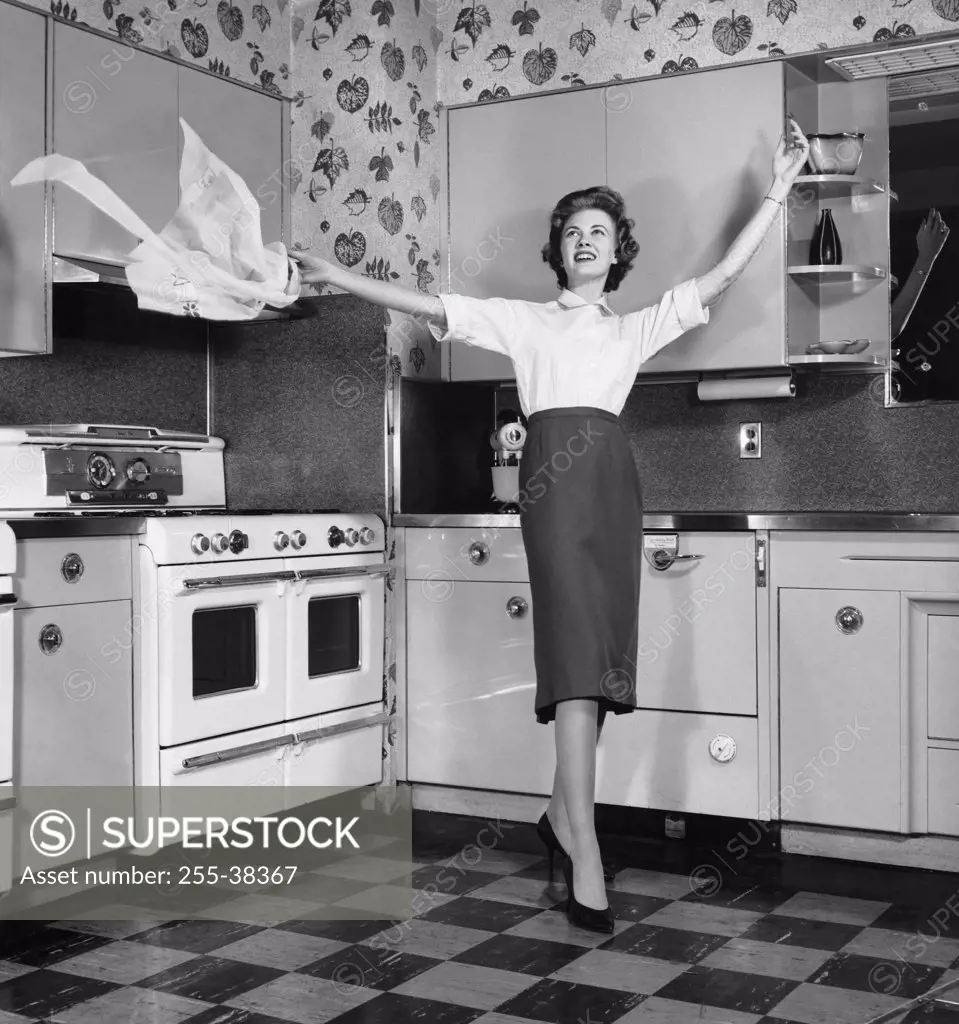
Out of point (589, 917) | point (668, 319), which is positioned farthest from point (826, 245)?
point (589, 917)

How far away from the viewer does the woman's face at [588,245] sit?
2.99 metres

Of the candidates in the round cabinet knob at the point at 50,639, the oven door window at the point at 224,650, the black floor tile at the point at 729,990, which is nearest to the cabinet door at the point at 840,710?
the black floor tile at the point at 729,990

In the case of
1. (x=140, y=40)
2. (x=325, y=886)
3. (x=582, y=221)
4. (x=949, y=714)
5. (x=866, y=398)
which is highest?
(x=140, y=40)

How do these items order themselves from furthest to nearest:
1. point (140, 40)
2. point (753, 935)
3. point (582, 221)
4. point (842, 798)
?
point (140, 40) → point (842, 798) → point (582, 221) → point (753, 935)

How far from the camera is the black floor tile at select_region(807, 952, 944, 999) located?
2434 millimetres

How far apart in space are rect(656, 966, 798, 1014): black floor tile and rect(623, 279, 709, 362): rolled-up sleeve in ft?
4.34

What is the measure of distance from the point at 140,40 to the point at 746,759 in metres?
2.55

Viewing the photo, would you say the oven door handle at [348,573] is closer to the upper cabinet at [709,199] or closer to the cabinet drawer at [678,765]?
the upper cabinet at [709,199]

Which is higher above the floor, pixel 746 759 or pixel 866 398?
pixel 866 398

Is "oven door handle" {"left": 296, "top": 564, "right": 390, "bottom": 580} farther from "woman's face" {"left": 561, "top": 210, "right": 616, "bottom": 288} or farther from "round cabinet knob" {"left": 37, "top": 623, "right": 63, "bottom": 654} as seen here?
"woman's face" {"left": 561, "top": 210, "right": 616, "bottom": 288}

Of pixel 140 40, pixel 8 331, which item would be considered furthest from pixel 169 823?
pixel 140 40

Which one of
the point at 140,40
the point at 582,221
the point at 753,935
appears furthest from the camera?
the point at 140,40

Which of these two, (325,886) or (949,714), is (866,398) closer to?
(949,714)

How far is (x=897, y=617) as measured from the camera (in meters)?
3.16
